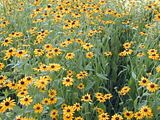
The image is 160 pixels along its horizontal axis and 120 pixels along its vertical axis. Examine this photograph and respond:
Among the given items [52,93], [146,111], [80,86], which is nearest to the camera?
[146,111]

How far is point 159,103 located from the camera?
6.68ft

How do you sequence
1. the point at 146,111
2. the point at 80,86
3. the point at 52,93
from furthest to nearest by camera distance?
1. the point at 80,86
2. the point at 52,93
3. the point at 146,111

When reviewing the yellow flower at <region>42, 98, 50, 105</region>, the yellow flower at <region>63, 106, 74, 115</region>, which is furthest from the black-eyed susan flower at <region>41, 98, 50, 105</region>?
the yellow flower at <region>63, 106, 74, 115</region>

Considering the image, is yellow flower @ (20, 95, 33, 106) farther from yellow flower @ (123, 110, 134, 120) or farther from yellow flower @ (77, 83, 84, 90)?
yellow flower @ (123, 110, 134, 120)

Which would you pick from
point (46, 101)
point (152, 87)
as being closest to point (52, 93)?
point (46, 101)

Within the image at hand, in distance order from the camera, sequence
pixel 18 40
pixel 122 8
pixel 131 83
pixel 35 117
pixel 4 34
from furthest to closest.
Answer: pixel 122 8 → pixel 4 34 → pixel 18 40 → pixel 131 83 → pixel 35 117

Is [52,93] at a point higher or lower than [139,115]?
higher

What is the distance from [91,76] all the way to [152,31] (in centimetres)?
74

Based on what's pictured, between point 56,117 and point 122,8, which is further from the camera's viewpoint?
point 122,8

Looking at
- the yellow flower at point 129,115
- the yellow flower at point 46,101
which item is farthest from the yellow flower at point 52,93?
the yellow flower at point 129,115

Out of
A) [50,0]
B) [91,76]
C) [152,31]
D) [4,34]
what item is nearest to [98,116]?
[91,76]

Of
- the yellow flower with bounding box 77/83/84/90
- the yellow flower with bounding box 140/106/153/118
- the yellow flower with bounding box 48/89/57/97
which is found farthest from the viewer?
the yellow flower with bounding box 77/83/84/90

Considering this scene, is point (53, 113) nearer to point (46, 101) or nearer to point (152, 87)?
point (46, 101)

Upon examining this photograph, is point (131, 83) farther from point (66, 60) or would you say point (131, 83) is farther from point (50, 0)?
point (50, 0)
